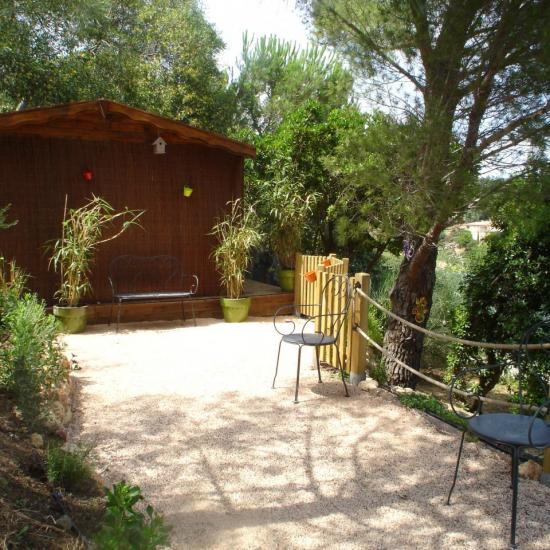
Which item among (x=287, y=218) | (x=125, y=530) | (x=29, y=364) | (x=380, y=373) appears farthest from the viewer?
(x=287, y=218)

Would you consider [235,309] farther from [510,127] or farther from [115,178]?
[510,127]

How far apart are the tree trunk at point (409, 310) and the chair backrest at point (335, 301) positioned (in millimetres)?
867

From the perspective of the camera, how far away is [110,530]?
1803 millimetres

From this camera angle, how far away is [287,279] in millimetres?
8180

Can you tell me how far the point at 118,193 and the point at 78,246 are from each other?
110 centimetres

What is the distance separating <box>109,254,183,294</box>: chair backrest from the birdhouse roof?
1.57 m

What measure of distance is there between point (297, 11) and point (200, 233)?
3.73m

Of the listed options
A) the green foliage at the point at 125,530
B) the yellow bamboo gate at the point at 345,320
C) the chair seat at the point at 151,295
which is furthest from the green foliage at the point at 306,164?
the green foliage at the point at 125,530

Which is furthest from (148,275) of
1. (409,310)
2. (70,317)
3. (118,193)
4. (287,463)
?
(287,463)

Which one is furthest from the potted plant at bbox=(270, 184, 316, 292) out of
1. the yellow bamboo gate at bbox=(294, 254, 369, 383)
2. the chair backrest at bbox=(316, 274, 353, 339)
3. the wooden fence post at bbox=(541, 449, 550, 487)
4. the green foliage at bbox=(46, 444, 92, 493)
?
the green foliage at bbox=(46, 444, 92, 493)

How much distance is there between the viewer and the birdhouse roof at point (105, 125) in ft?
20.6

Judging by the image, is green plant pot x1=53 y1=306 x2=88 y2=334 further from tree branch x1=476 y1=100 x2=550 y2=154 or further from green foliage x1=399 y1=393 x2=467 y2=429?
tree branch x1=476 y1=100 x2=550 y2=154

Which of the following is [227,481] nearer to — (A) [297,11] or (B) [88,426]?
(B) [88,426]

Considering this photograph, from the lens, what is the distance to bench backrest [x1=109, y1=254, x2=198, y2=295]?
7.29m
